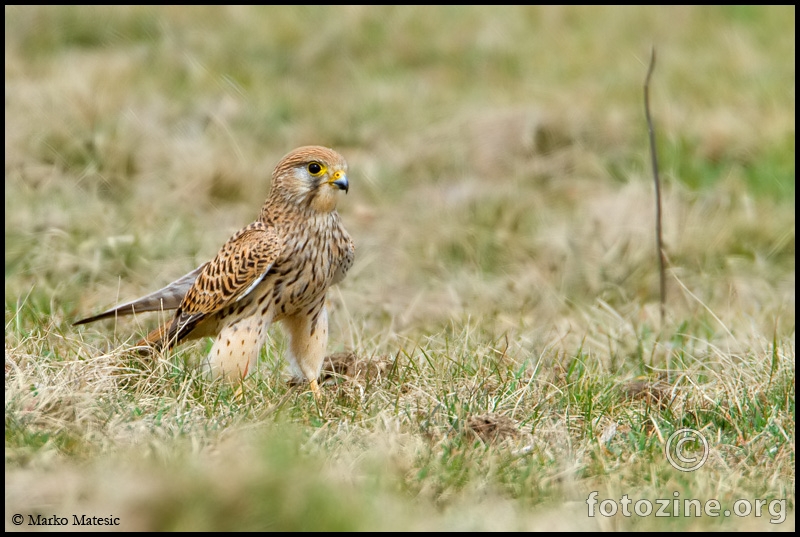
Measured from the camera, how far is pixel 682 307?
6.70 meters

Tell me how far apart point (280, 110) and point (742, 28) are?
5.68 m

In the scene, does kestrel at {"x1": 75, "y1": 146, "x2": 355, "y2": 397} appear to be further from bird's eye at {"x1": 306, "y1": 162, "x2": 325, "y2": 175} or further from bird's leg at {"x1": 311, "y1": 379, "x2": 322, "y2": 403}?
bird's leg at {"x1": 311, "y1": 379, "x2": 322, "y2": 403}

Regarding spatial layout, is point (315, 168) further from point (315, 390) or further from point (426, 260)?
point (426, 260)

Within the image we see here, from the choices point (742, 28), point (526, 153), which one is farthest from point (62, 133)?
point (742, 28)

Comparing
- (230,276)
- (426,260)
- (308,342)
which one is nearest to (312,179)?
(230,276)

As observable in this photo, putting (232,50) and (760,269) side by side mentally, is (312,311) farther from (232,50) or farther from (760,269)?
(232,50)

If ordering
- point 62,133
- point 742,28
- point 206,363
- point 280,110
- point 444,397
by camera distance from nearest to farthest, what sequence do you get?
point 444,397 < point 206,363 < point 62,133 < point 280,110 < point 742,28

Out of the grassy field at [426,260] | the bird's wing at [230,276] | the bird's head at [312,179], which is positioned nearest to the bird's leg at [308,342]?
the grassy field at [426,260]

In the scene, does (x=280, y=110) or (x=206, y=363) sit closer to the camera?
(x=206, y=363)

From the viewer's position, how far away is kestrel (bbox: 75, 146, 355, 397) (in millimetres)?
4839

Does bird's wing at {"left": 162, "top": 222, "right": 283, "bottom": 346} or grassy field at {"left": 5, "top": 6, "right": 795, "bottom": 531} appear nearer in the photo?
grassy field at {"left": 5, "top": 6, "right": 795, "bottom": 531}

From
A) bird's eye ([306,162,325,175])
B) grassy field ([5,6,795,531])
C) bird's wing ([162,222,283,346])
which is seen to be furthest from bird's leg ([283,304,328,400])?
bird's eye ([306,162,325,175])

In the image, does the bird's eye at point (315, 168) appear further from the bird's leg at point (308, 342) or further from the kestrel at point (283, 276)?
the bird's leg at point (308, 342)

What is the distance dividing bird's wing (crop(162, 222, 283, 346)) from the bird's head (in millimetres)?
177
